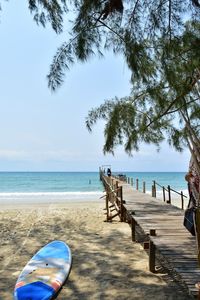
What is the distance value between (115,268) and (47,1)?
17.7 ft

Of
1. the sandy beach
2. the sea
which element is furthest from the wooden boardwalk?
the sea

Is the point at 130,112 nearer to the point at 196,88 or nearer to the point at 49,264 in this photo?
the point at 196,88

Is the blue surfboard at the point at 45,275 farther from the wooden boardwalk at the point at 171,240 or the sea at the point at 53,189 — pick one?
the sea at the point at 53,189

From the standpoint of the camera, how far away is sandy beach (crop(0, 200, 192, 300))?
649cm

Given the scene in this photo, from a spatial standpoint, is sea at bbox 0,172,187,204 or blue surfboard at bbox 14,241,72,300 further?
sea at bbox 0,172,187,204

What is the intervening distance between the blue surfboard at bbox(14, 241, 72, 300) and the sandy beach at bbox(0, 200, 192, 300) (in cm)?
27

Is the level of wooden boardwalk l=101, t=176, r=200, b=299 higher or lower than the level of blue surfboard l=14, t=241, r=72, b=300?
higher

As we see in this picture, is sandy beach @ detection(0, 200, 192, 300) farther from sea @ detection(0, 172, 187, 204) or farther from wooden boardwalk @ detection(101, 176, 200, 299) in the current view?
sea @ detection(0, 172, 187, 204)

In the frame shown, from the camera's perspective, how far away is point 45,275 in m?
6.52

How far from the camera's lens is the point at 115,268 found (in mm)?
7938

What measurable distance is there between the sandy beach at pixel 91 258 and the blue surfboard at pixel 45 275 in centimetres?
27

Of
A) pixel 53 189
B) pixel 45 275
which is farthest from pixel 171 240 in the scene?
pixel 53 189

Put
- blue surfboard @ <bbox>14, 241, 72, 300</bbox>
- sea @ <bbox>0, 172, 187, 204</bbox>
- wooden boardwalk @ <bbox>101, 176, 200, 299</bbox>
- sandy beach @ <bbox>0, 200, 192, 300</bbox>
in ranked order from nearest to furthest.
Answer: wooden boardwalk @ <bbox>101, 176, 200, 299</bbox> → blue surfboard @ <bbox>14, 241, 72, 300</bbox> → sandy beach @ <bbox>0, 200, 192, 300</bbox> → sea @ <bbox>0, 172, 187, 204</bbox>

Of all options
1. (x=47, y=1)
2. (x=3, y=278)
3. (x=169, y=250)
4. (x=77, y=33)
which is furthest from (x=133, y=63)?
(x=3, y=278)
